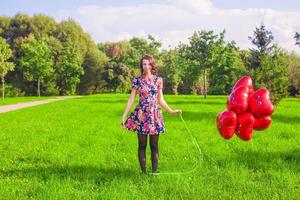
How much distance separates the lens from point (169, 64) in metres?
61.8

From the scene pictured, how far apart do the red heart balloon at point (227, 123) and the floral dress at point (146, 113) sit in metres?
1.56

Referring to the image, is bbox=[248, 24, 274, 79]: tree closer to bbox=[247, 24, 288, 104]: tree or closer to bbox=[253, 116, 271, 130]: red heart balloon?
bbox=[247, 24, 288, 104]: tree

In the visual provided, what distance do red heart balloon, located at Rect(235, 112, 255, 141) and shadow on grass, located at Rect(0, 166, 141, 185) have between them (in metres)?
2.08

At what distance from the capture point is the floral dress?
6.84 m

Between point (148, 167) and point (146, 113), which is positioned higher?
point (146, 113)

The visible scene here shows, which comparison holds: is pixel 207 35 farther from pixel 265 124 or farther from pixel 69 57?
pixel 265 124

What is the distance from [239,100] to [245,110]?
0.59ft

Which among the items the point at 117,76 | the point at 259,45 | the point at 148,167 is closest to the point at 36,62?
the point at 117,76

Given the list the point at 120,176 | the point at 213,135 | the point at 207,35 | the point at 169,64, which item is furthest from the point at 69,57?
the point at 120,176

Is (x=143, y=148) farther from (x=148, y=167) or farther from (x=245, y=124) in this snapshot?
(x=245, y=124)

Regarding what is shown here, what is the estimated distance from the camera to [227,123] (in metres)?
5.45

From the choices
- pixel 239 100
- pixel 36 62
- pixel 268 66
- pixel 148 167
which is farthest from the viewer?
pixel 36 62

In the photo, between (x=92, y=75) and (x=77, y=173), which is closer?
(x=77, y=173)

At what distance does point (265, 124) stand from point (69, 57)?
58.2 meters
